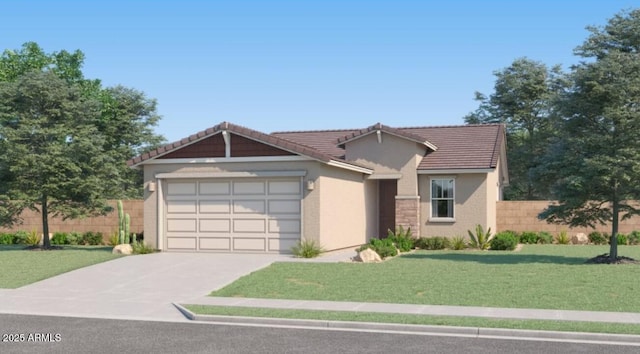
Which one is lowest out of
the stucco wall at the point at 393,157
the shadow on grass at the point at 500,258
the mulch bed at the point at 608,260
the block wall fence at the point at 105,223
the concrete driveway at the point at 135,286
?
the concrete driveway at the point at 135,286

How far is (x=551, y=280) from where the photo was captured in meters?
16.7

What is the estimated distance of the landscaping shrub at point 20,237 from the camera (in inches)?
1243

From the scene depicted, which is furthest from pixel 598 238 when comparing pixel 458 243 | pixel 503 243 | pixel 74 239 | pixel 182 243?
pixel 74 239

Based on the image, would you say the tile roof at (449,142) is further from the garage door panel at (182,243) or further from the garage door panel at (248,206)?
the garage door panel at (182,243)

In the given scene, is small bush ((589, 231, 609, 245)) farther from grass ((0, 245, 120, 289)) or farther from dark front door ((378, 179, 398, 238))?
grass ((0, 245, 120, 289))

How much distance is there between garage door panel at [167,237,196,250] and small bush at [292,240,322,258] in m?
3.59

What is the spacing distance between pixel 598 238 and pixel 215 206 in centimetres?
→ 1665

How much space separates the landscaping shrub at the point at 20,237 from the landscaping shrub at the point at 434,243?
17.3 meters

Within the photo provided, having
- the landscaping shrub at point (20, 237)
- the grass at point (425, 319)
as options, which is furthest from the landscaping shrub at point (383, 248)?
the landscaping shrub at point (20, 237)

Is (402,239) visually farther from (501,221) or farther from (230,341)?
(230,341)

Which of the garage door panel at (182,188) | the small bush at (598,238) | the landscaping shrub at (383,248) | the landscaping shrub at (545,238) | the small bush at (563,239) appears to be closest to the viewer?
the landscaping shrub at (383,248)

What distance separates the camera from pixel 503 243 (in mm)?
26500

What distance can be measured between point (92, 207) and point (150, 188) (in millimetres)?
4305

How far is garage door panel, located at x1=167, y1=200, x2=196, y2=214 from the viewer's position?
77.5 feet
